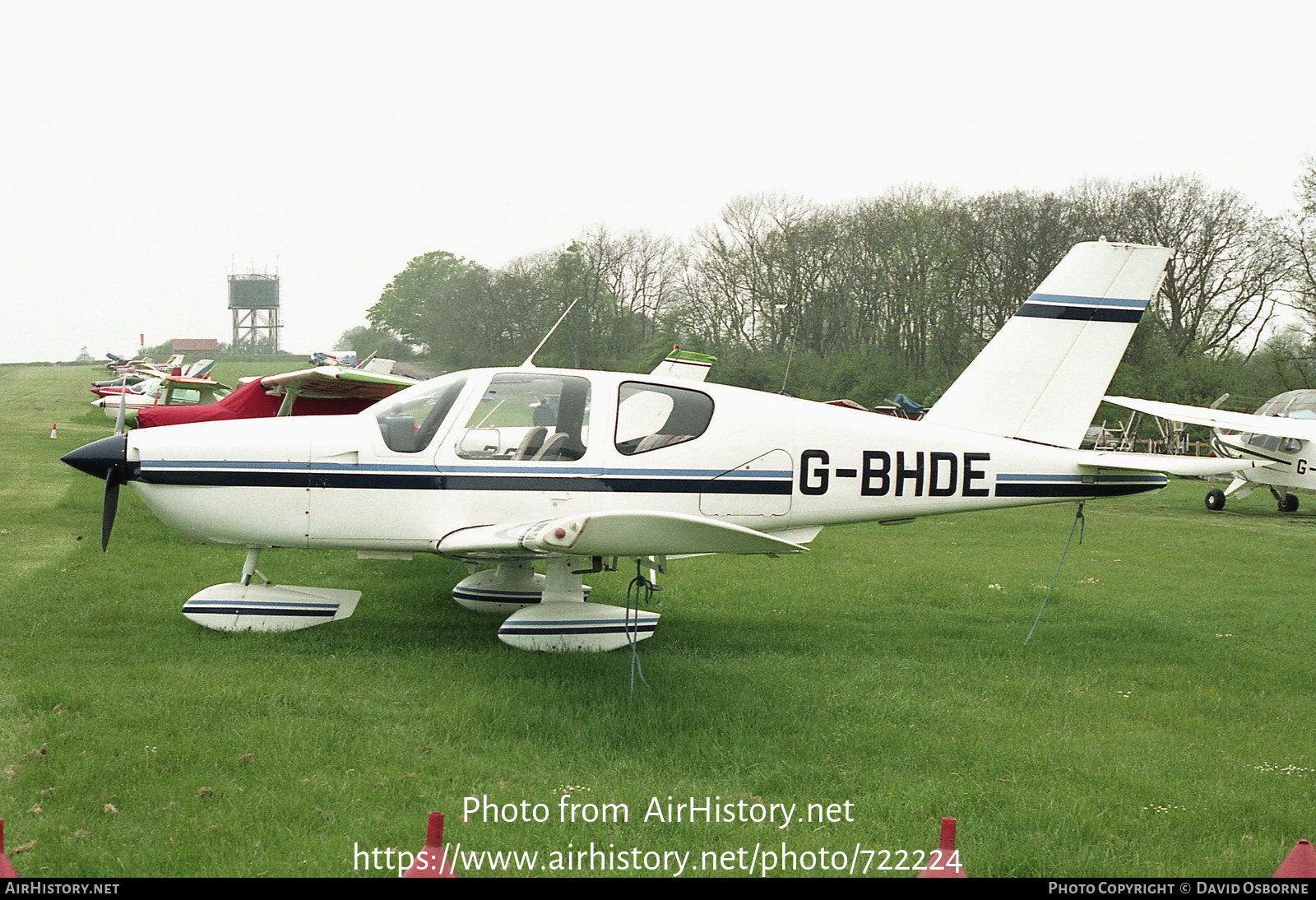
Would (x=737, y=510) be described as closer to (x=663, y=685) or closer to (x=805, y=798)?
(x=663, y=685)

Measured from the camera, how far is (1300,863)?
2.64 meters

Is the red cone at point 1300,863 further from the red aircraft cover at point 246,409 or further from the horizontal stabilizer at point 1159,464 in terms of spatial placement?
the red aircraft cover at point 246,409

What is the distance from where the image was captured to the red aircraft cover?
11.7 meters

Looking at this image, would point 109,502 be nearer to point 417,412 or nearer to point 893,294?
point 417,412

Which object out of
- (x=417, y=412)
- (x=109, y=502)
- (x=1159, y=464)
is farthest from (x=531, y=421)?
(x=1159, y=464)

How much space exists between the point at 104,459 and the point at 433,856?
16.0ft

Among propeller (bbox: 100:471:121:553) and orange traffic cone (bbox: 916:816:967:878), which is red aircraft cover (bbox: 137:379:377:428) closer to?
propeller (bbox: 100:471:121:553)

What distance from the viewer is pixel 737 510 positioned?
668 cm

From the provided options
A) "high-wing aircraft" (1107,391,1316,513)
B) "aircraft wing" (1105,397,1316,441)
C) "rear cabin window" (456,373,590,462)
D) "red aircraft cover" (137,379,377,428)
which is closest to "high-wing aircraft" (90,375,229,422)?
"red aircraft cover" (137,379,377,428)

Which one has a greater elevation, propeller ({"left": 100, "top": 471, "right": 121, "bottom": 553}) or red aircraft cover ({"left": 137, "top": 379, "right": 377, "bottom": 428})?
red aircraft cover ({"left": 137, "top": 379, "right": 377, "bottom": 428})

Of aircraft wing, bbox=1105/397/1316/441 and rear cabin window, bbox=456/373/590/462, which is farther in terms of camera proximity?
aircraft wing, bbox=1105/397/1316/441

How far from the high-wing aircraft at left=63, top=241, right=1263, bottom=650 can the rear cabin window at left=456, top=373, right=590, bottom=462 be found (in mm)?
11

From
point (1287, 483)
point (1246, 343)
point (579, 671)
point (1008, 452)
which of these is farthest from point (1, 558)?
point (1246, 343)

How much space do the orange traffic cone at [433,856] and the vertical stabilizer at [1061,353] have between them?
5.39 meters
